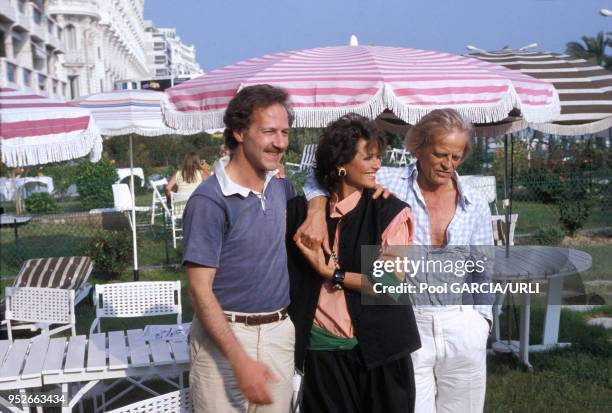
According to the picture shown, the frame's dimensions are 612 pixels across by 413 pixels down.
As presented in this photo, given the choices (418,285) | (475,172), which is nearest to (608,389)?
(418,285)

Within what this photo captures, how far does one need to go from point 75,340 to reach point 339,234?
229cm

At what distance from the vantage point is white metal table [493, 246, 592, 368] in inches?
181

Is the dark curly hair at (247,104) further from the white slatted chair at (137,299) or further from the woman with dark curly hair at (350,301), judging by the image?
the white slatted chair at (137,299)

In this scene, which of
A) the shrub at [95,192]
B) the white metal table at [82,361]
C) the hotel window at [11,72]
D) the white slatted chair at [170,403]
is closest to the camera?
the white slatted chair at [170,403]

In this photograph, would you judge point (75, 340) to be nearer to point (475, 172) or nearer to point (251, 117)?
point (251, 117)

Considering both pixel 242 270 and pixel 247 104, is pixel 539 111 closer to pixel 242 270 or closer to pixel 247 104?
pixel 247 104

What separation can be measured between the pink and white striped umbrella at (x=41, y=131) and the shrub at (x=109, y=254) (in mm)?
4695

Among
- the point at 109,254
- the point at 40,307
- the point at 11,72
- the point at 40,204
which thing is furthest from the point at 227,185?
the point at 11,72

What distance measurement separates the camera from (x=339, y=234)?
2535 millimetres

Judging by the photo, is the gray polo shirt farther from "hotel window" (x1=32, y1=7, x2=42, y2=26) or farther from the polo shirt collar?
"hotel window" (x1=32, y1=7, x2=42, y2=26)

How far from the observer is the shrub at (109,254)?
9555 millimetres

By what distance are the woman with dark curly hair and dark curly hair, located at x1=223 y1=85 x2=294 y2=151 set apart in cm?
28

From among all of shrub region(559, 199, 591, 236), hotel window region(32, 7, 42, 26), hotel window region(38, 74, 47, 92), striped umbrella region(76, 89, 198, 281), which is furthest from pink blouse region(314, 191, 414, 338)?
hotel window region(38, 74, 47, 92)

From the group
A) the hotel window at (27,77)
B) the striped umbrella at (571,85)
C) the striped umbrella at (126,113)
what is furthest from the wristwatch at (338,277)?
the hotel window at (27,77)
